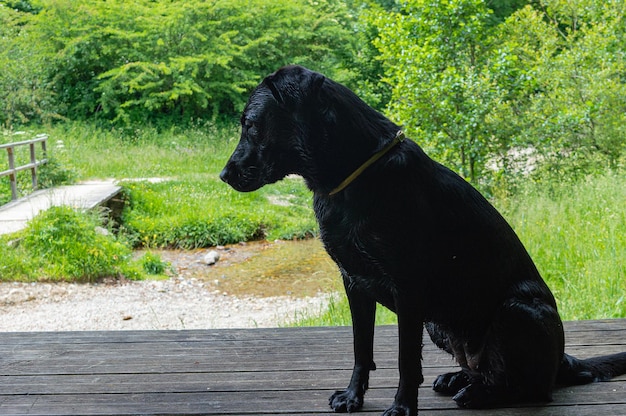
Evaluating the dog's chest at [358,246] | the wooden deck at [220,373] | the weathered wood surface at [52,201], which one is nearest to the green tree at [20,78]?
the weathered wood surface at [52,201]

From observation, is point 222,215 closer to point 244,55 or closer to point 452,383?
point 244,55

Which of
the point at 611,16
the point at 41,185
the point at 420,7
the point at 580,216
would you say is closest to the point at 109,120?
the point at 41,185

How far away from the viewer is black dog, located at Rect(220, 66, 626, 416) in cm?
169

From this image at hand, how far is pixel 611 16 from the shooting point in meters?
7.74

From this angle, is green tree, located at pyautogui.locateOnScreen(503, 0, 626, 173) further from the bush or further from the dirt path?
the bush

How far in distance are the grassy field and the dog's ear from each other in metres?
2.72

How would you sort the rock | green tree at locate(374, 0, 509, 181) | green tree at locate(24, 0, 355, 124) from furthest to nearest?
green tree at locate(24, 0, 355, 124) → the rock → green tree at locate(374, 0, 509, 181)

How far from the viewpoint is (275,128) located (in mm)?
1694

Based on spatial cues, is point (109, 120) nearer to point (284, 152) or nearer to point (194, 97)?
point (194, 97)

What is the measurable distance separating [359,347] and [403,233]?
1.39 ft

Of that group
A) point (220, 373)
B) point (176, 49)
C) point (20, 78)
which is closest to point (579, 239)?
point (220, 373)

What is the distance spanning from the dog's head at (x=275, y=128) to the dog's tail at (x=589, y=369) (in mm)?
1100

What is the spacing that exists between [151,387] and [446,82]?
5478mm

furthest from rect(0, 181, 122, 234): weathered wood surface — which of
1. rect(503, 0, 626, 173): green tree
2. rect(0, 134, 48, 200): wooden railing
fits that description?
rect(503, 0, 626, 173): green tree
